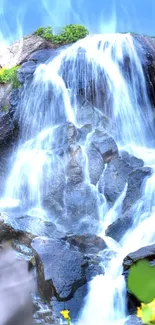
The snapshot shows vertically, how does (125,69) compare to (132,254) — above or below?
above

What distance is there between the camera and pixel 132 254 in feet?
18.3

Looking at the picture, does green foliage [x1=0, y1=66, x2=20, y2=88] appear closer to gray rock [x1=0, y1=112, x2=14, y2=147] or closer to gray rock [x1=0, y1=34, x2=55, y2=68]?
gray rock [x1=0, y1=34, x2=55, y2=68]

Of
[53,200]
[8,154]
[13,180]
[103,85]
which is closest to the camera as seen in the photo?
[53,200]

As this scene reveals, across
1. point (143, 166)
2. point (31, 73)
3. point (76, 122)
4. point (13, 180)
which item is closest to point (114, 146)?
point (143, 166)

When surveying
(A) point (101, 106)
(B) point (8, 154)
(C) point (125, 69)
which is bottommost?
(B) point (8, 154)

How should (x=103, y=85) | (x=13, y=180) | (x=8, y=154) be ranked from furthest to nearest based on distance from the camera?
1. (x=103, y=85)
2. (x=8, y=154)
3. (x=13, y=180)

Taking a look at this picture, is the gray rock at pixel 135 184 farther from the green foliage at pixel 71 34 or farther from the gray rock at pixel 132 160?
the green foliage at pixel 71 34

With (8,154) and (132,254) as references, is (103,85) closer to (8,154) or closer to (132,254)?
(8,154)

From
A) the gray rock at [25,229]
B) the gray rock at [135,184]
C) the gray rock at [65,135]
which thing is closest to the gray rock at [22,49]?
the gray rock at [65,135]

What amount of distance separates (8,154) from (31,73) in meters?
2.15

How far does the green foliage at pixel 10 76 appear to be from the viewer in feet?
33.9

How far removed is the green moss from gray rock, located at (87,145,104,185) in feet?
14.3

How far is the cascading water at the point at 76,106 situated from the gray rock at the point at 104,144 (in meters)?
0.17

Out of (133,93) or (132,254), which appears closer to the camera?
(132,254)
